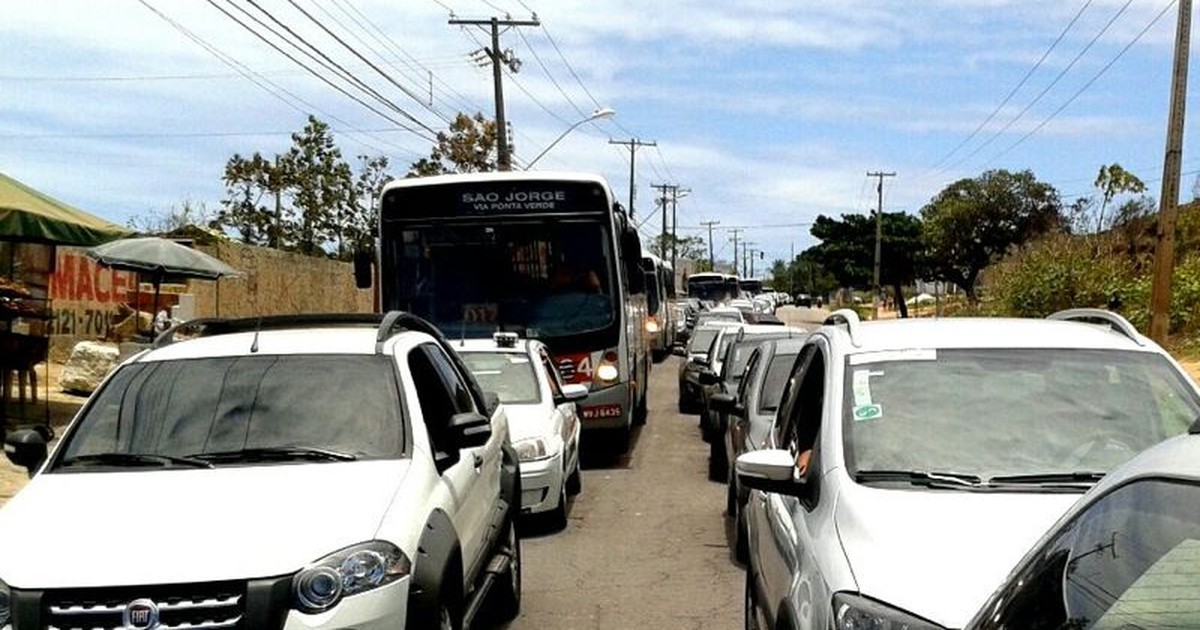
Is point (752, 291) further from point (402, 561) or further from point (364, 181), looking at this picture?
point (402, 561)

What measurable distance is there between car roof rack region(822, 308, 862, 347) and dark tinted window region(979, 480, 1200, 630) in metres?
2.62

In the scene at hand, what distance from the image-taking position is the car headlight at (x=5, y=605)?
428 cm

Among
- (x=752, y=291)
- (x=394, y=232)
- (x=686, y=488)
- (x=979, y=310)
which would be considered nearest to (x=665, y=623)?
(x=686, y=488)

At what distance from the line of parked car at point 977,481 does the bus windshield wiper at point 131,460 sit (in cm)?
238

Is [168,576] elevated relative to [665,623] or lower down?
elevated

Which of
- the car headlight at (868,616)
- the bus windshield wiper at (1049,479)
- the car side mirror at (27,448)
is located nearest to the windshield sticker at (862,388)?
the bus windshield wiper at (1049,479)

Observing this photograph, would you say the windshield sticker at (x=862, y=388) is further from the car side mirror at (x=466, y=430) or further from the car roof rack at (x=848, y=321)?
the car side mirror at (x=466, y=430)

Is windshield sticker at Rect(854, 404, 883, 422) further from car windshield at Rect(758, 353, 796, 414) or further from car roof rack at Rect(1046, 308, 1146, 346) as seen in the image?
car windshield at Rect(758, 353, 796, 414)

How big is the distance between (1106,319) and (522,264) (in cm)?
904

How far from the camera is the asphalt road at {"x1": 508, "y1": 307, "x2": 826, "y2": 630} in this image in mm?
7527

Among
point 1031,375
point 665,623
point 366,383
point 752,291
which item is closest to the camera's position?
point 1031,375

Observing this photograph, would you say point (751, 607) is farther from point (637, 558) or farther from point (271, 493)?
point (637, 558)

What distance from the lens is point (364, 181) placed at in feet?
150

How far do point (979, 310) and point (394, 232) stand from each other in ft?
96.9
